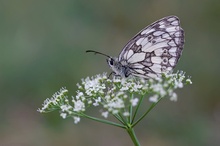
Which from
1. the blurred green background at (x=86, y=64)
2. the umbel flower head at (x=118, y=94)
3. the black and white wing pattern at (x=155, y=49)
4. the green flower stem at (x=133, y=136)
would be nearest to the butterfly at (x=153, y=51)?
the black and white wing pattern at (x=155, y=49)

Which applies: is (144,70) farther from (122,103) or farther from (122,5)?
(122,5)

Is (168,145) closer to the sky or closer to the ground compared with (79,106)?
closer to the sky

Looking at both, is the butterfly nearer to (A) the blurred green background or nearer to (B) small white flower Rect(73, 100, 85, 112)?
(B) small white flower Rect(73, 100, 85, 112)

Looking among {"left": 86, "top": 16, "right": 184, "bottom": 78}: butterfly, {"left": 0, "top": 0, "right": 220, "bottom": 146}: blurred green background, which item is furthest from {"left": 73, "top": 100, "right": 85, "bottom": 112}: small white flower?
{"left": 0, "top": 0, "right": 220, "bottom": 146}: blurred green background

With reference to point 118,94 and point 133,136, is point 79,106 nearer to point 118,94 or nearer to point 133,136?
point 118,94

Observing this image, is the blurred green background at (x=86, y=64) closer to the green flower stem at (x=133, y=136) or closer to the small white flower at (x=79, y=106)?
the small white flower at (x=79, y=106)
